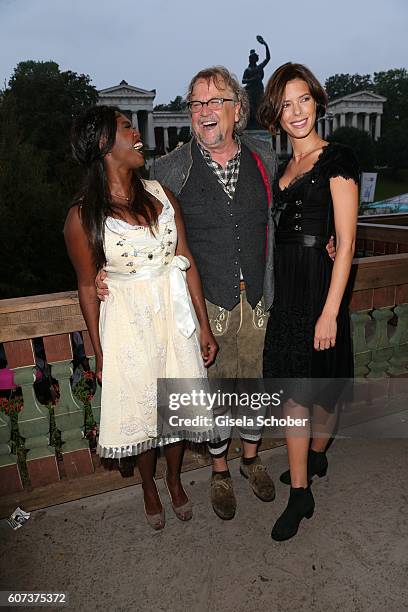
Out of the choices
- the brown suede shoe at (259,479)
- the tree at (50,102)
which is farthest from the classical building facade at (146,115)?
the brown suede shoe at (259,479)

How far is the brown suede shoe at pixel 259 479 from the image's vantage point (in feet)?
9.36

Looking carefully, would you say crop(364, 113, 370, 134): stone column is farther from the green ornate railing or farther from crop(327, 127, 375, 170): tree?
the green ornate railing

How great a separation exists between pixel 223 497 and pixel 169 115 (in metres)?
71.2

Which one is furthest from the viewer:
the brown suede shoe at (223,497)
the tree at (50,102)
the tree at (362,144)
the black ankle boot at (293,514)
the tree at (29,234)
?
the tree at (362,144)

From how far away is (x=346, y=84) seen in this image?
95.7 m

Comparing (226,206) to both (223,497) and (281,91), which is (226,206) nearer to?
(281,91)

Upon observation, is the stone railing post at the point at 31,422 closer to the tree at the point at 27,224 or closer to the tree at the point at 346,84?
the tree at the point at 27,224

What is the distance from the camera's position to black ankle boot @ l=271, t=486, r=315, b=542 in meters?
2.50

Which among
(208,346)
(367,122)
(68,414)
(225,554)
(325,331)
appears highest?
(367,122)

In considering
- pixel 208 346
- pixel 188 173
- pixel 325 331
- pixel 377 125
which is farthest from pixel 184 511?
pixel 377 125

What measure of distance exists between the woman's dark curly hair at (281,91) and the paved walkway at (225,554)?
7.16 ft

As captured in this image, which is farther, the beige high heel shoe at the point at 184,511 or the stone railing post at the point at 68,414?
the stone railing post at the point at 68,414

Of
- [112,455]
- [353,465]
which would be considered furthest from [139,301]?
[353,465]

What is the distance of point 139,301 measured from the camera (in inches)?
92.6
